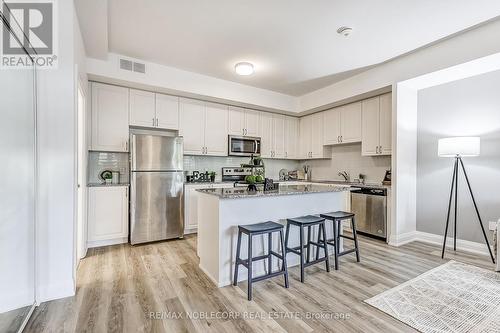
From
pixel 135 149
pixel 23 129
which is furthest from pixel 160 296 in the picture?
pixel 135 149

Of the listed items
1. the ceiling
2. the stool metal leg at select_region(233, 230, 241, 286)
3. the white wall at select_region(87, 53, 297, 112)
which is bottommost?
the stool metal leg at select_region(233, 230, 241, 286)

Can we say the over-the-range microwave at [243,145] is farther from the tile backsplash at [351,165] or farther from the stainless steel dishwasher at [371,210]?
the stainless steel dishwasher at [371,210]

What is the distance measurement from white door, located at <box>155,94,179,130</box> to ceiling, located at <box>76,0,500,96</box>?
1.97 ft

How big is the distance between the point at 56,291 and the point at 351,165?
191 inches

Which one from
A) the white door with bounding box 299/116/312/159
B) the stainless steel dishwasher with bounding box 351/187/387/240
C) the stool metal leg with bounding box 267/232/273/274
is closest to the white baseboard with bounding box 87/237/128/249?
the stool metal leg with bounding box 267/232/273/274

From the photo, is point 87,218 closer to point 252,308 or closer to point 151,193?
point 151,193

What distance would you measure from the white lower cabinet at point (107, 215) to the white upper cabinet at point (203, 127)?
1.35 m

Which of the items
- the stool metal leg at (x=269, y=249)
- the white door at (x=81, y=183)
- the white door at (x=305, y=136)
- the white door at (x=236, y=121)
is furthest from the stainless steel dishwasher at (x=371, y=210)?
the white door at (x=81, y=183)

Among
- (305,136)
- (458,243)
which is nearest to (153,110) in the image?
(305,136)

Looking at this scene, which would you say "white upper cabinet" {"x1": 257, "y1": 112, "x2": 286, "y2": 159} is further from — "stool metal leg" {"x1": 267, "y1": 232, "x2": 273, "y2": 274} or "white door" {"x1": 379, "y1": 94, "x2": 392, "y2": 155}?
"stool metal leg" {"x1": 267, "y1": 232, "x2": 273, "y2": 274}

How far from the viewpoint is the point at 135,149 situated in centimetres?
356

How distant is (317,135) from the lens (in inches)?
211

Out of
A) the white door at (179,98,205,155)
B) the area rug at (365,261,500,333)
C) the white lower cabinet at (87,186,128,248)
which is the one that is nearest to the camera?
the area rug at (365,261,500,333)

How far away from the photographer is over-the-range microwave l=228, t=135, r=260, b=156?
4832 mm
